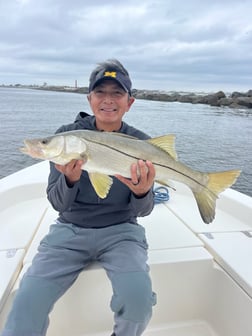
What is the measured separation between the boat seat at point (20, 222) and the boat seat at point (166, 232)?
107 centimetres

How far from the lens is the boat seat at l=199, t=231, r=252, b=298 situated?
89.3 inches

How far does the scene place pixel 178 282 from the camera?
246 centimetres

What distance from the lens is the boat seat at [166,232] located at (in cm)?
271

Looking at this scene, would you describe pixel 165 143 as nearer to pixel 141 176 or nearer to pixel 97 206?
pixel 141 176

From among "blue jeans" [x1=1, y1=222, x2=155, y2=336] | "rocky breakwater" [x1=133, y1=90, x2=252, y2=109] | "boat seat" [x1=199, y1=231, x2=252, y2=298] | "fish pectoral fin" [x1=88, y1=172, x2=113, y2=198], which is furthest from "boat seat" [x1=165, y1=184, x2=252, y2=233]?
"rocky breakwater" [x1=133, y1=90, x2=252, y2=109]

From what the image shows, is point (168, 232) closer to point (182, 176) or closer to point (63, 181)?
point (182, 176)

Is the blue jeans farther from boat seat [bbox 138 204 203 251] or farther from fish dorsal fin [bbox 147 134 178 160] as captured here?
fish dorsal fin [bbox 147 134 178 160]

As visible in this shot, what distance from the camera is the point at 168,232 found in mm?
2969

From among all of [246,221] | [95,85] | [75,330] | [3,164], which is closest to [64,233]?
[75,330]

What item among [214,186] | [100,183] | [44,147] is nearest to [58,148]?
[44,147]

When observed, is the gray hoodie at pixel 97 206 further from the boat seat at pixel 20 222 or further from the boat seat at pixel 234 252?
the boat seat at pixel 234 252

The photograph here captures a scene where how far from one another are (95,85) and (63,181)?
2.68 feet

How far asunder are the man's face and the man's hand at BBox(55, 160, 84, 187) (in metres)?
0.64

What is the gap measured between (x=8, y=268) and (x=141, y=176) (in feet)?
3.83
